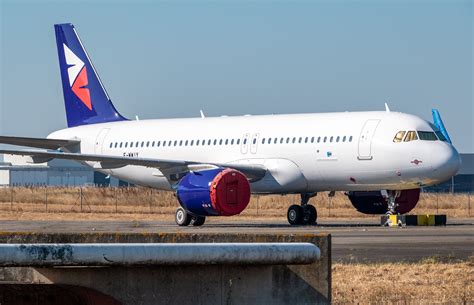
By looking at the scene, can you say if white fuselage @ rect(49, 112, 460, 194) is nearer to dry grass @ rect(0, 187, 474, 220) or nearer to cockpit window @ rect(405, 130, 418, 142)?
cockpit window @ rect(405, 130, 418, 142)

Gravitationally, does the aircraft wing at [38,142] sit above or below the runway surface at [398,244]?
above

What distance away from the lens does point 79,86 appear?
1686 inches

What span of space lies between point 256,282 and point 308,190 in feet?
86.9

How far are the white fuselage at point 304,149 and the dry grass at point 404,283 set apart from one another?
50.5ft

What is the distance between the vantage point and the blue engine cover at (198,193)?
32.9 meters

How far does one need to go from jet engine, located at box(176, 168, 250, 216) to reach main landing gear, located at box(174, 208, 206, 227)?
1.75 m

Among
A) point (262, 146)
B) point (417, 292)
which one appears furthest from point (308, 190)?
point (417, 292)

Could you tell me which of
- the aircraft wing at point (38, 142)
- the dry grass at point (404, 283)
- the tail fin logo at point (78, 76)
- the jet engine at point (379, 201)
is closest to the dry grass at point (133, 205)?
the aircraft wing at point (38, 142)

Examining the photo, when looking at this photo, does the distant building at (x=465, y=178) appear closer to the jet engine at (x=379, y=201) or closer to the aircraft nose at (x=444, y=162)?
the jet engine at (x=379, y=201)

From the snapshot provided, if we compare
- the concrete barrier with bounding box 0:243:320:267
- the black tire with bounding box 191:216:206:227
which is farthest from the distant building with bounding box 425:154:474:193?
the concrete barrier with bounding box 0:243:320:267

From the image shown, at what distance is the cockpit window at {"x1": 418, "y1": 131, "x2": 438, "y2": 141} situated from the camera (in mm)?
33562

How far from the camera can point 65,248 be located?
8.09 meters

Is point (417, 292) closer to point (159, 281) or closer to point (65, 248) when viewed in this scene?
point (159, 281)

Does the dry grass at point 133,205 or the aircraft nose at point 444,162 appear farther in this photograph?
the dry grass at point 133,205
